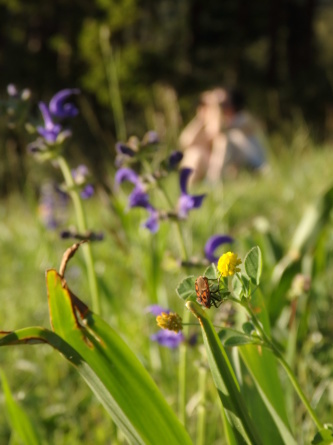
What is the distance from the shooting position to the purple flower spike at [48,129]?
3.94ft

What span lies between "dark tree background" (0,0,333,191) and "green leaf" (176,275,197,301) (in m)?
14.3

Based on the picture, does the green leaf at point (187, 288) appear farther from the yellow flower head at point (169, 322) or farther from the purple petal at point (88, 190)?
the purple petal at point (88, 190)

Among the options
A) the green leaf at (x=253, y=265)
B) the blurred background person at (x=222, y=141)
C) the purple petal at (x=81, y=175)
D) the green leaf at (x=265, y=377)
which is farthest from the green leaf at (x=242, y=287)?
the blurred background person at (x=222, y=141)

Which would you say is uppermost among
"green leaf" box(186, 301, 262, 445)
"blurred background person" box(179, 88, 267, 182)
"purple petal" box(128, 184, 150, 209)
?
"blurred background person" box(179, 88, 267, 182)

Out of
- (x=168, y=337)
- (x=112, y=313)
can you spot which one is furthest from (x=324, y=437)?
(x=112, y=313)

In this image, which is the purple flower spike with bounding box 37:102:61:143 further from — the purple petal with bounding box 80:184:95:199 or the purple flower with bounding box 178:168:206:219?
the purple flower with bounding box 178:168:206:219

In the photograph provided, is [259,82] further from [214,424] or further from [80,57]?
[214,424]

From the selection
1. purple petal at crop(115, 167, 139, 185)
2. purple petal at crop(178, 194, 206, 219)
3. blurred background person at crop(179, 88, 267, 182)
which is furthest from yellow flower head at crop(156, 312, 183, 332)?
blurred background person at crop(179, 88, 267, 182)

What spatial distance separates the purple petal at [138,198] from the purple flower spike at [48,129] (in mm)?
175

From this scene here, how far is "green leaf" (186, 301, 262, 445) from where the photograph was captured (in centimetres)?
71

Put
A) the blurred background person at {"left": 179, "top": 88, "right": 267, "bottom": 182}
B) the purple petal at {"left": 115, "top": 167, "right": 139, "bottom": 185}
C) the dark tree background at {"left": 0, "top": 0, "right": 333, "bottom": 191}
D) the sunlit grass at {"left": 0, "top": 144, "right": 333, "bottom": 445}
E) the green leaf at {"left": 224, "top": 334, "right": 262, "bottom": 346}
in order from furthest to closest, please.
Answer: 1. the dark tree background at {"left": 0, "top": 0, "right": 333, "bottom": 191}
2. the blurred background person at {"left": 179, "top": 88, "right": 267, "bottom": 182}
3. the sunlit grass at {"left": 0, "top": 144, "right": 333, "bottom": 445}
4. the purple petal at {"left": 115, "top": 167, "right": 139, "bottom": 185}
5. the green leaf at {"left": 224, "top": 334, "right": 262, "bottom": 346}

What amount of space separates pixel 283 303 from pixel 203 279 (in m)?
0.86

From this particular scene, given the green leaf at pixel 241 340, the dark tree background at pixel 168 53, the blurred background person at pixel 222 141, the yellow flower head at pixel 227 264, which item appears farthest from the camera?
the dark tree background at pixel 168 53

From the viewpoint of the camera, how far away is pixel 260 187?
554 cm
